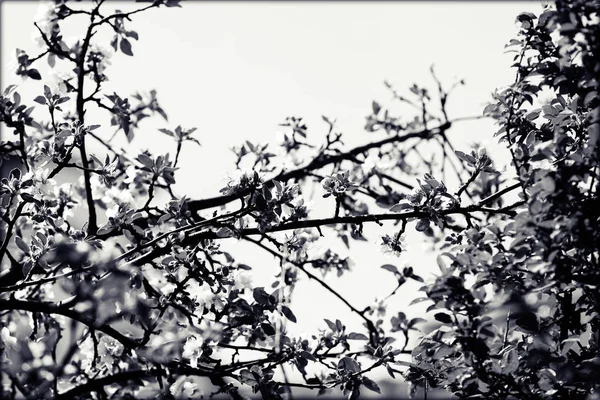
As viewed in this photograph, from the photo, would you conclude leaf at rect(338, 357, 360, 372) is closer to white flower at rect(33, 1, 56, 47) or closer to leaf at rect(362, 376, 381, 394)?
leaf at rect(362, 376, 381, 394)

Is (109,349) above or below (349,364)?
above

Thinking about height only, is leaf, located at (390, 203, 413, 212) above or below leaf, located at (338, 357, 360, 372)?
above

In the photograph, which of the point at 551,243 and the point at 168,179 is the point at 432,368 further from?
the point at 168,179

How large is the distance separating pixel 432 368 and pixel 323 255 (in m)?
1.03

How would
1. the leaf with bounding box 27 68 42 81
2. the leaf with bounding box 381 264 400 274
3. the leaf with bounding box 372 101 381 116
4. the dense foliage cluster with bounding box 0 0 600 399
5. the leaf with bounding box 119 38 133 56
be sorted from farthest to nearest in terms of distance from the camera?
the leaf with bounding box 372 101 381 116
the leaf with bounding box 119 38 133 56
the leaf with bounding box 27 68 42 81
the leaf with bounding box 381 264 400 274
the dense foliage cluster with bounding box 0 0 600 399

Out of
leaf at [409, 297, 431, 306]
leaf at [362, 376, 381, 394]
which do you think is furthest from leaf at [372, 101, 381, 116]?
leaf at [409, 297, 431, 306]

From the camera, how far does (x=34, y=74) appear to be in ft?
9.00

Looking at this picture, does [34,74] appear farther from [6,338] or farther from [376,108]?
[376,108]

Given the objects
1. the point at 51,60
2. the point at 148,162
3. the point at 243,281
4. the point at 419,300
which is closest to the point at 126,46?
the point at 51,60

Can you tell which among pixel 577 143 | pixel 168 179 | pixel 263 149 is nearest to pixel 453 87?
pixel 263 149

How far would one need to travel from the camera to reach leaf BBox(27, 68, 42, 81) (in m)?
2.74

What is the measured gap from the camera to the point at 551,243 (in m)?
1.81

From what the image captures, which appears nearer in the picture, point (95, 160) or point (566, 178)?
point (566, 178)

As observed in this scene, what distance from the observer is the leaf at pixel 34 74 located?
2.74 meters
